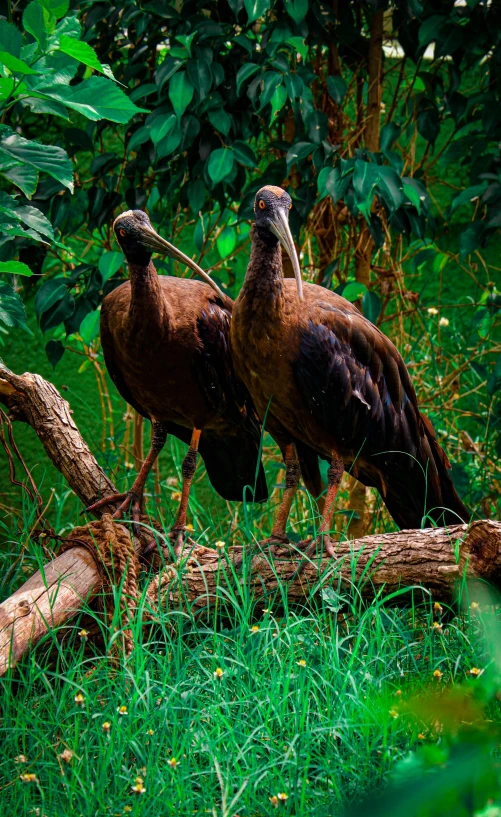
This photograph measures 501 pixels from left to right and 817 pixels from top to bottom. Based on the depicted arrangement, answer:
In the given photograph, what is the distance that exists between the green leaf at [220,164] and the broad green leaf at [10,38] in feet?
5.44

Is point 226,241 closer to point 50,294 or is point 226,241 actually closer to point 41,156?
point 50,294

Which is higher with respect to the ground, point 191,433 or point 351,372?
point 351,372

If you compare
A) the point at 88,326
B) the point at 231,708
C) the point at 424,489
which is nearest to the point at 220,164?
the point at 88,326

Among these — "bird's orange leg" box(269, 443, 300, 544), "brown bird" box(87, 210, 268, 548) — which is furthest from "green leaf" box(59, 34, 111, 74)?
"bird's orange leg" box(269, 443, 300, 544)

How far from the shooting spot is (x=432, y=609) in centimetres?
264

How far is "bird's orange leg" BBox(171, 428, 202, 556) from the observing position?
119 inches

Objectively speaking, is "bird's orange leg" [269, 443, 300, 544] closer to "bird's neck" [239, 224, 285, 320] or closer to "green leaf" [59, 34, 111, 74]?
"bird's neck" [239, 224, 285, 320]

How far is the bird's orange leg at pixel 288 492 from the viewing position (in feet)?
9.87

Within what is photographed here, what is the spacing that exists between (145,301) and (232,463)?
0.87 m

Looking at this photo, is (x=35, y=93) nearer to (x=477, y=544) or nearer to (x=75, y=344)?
(x=477, y=544)

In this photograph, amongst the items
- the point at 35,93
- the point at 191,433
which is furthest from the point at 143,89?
the point at 35,93

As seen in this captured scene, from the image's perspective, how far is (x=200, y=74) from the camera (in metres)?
3.10

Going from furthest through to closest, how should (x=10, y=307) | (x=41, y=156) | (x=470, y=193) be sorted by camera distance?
(x=470, y=193) → (x=10, y=307) → (x=41, y=156)

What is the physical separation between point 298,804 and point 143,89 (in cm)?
254
